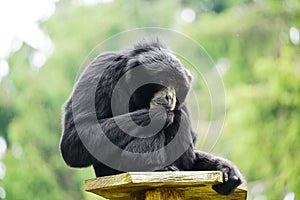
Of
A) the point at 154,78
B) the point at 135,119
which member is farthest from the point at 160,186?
the point at 154,78

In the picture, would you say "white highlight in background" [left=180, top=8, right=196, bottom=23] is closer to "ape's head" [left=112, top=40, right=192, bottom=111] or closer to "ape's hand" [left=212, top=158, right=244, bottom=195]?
"ape's head" [left=112, top=40, right=192, bottom=111]

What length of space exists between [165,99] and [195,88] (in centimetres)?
802

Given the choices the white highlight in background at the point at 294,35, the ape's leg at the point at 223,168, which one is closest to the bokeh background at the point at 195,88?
the white highlight in background at the point at 294,35

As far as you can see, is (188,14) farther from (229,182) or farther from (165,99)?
(229,182)

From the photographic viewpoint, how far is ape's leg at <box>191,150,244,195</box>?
17.3 ft

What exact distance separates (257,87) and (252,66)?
4.38ft

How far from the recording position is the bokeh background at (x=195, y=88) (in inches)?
457

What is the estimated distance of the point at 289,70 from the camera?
11484 millimetres

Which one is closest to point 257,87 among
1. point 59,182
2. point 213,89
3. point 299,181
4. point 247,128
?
point 247,128

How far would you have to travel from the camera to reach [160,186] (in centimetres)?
504

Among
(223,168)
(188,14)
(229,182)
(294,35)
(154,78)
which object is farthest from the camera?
(188,14)

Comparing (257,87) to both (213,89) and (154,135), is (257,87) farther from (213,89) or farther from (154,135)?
(154,135)

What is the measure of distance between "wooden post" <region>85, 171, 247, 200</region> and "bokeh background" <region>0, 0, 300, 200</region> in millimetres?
5440

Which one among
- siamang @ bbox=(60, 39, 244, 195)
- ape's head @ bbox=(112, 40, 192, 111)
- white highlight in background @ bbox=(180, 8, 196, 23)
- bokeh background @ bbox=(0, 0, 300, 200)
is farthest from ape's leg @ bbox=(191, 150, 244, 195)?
white highlight in background @ bbox=(180, 8, 196, 23)
